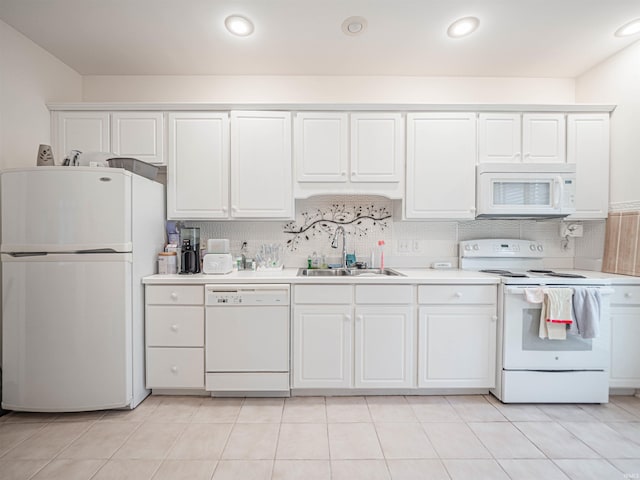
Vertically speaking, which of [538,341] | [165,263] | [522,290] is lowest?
[538,341]

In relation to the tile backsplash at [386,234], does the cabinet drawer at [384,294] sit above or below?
below

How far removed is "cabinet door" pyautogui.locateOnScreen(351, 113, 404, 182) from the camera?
8.87 ft

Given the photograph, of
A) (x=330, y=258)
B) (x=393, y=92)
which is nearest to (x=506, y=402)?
(x=330, y=258)

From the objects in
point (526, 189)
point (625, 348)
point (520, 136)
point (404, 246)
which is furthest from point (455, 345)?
point (520, 136)

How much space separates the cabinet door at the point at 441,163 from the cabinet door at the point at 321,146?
1.82 feet

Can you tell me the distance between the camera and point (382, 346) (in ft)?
7.91

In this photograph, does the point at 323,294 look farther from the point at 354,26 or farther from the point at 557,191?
the point at 557,191

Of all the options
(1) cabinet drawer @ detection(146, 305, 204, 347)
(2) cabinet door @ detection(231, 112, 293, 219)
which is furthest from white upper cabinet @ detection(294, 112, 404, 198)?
(1) cabinet drawer @ detection(146, 305, 204, 347)

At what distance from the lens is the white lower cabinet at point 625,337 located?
7.95 ft

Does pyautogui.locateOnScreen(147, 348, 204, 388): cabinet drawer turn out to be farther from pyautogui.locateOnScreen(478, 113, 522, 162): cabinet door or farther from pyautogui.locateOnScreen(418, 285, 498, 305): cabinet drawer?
pyautogui.locateOnScreen(478, 113, 522, 162): cabinet door

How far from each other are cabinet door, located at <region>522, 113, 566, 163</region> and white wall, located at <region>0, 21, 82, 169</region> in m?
3.95

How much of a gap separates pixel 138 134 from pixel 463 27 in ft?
8.68

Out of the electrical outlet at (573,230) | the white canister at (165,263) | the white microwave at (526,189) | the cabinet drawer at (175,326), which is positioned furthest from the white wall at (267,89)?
the cabinet drawer at (175,326)

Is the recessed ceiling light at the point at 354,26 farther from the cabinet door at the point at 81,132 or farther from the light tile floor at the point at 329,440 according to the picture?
the light tile floor at the point at 329,440
